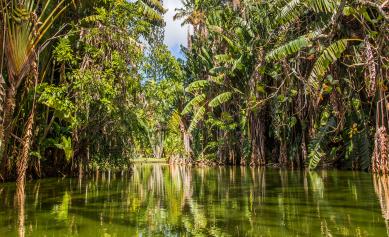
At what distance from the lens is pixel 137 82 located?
13539mm

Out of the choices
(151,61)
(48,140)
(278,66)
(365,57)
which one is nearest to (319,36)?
(365,57)

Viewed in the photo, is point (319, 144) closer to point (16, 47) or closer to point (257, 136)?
point (257, 136)

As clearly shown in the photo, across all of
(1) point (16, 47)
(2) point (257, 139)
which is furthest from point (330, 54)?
(2) point (257, 139)

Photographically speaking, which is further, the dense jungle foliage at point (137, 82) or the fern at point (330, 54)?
the fern at point (330, 54)

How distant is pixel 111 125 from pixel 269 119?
1107cm

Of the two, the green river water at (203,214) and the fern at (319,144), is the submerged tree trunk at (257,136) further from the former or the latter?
the green river water at (203,214)

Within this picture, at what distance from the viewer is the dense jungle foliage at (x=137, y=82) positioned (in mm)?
10071

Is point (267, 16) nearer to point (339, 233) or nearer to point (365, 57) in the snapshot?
point (365, 57)

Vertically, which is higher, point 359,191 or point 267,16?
point 267,16

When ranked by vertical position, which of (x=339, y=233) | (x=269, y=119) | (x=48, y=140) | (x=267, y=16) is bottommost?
(x=339, y=233)

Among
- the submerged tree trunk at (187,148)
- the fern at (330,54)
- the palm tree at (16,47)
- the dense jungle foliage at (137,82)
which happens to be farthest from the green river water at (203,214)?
the submerged tree trunk at (187,148)

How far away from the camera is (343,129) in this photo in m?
15.1

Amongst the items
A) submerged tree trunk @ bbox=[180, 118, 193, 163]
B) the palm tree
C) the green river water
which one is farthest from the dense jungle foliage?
submerged tree trunk @ bbox=[180, 118, 193, 163]

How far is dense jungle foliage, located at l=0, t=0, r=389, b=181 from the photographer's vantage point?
10.1 metres
